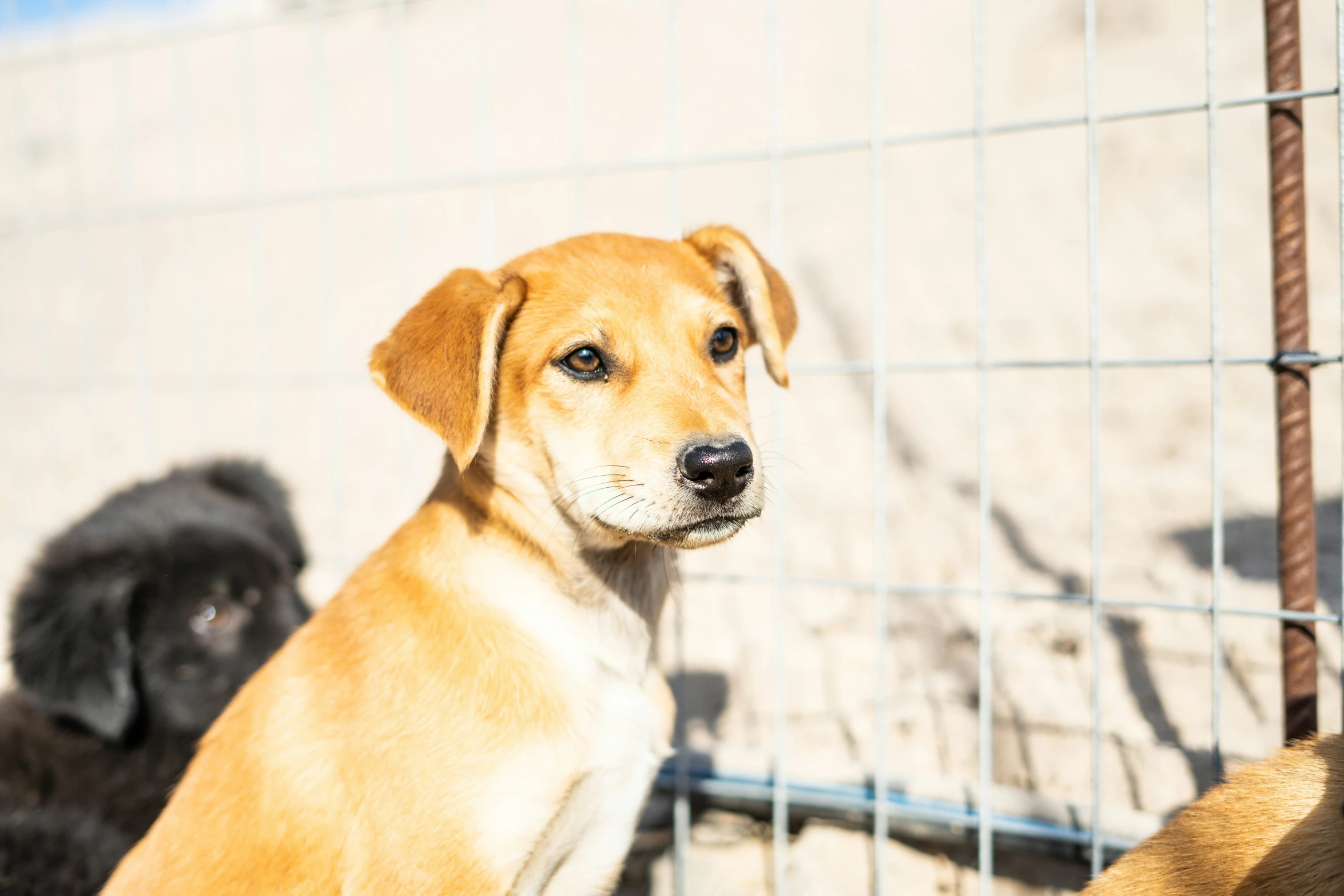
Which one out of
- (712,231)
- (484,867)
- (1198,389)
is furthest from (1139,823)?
(1198,389)

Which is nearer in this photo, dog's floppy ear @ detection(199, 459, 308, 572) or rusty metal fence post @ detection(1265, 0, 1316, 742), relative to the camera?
rusty metal fence post @ detection(1265, 0, 1316, 742)

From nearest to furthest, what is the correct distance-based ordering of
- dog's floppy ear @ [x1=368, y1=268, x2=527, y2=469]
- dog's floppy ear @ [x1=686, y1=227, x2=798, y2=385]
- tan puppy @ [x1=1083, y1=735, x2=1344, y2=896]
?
tan puppy @ [x1=1083, y1=735, x2=1344, y2=896], dog's floppy ear @ [x1=368, y1=268, x2=527, y2=469], dog's floppy ear @ [x1=686, y1=227, x2=798, y2=385]

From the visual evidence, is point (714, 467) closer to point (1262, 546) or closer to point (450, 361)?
point (450, 361)

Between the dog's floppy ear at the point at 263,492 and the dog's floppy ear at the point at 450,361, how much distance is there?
6.00 feet

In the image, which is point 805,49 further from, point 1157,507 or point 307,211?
point 1157,507

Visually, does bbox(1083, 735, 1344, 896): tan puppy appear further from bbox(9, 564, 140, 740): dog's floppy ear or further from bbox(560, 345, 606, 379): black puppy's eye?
bbox(9, 564, 140, 740): dog's floppy ear

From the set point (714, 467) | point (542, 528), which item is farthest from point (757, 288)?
point (542, 528)

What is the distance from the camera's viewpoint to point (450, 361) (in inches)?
88.3

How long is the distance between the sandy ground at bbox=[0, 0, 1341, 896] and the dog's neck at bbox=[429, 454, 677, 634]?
55cm

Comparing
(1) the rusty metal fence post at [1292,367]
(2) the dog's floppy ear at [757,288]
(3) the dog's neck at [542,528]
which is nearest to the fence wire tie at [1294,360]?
(1) the rusty metal fence post at [1292,367]

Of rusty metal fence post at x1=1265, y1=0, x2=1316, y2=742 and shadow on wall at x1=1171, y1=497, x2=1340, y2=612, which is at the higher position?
rusty metal fence post at x1=1265, y1=0, x2=1316, y2=742

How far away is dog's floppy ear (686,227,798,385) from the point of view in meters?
2.85

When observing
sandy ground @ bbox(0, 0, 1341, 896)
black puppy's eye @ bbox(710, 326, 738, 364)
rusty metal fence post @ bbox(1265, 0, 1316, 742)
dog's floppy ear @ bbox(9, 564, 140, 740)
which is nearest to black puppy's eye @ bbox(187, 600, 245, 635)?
dog's floppy ear @ bbox(9, 564, 140, 740)

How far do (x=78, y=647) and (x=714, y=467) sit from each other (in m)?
2.35
